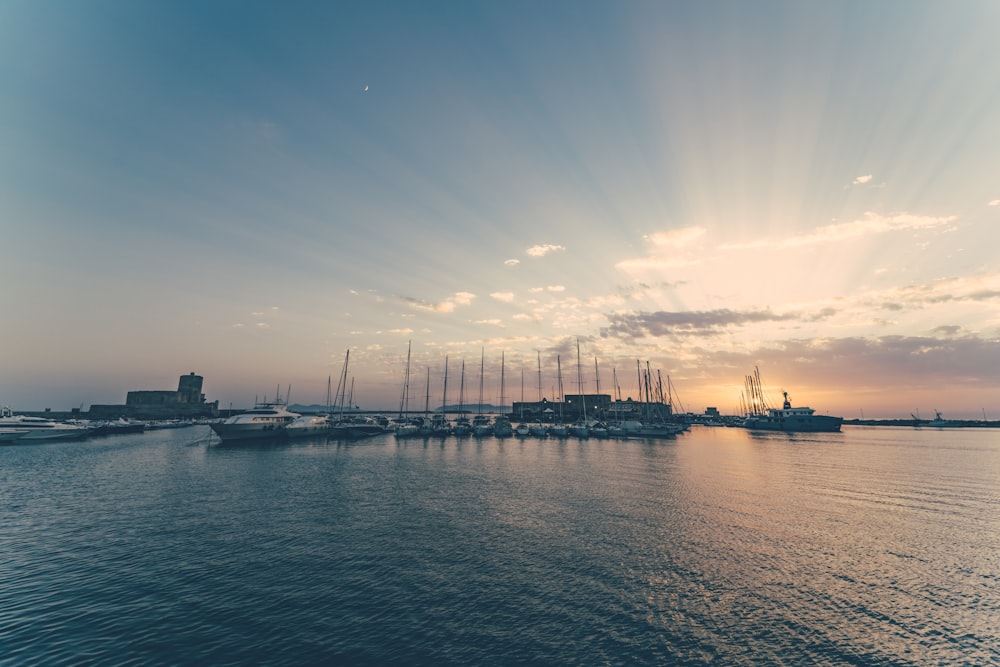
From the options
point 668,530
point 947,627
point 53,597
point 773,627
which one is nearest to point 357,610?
point 53,597

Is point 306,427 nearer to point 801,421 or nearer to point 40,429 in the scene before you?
point 40,429

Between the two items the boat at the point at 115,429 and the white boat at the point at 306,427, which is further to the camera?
the boat at the point at 115,429

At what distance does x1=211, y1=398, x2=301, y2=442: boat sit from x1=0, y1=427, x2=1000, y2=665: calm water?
45.7m

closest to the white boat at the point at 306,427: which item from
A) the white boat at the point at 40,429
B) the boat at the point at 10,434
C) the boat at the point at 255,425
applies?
the boat at the point at 255,425

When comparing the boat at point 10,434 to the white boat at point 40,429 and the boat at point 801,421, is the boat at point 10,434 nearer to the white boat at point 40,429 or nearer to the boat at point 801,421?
the white boat at point 40,429

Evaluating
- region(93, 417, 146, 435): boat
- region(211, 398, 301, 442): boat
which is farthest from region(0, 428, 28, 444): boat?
region(211, 398, 301, 442): boat

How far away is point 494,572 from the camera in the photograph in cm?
2320

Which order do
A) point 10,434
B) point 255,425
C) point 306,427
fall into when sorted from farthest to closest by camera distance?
point 306,427
point 255,425
point 10,434

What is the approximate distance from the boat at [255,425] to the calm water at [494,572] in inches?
1800

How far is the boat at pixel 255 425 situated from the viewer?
307ft

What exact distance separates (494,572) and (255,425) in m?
96.7

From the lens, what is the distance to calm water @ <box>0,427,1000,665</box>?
16.3 metres

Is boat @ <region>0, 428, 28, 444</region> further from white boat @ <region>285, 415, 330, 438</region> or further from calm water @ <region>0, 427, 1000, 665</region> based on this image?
A: calm water @ <region>0, 427, 1000, 665</region>

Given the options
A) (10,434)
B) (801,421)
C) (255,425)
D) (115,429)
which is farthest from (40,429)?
(801,421)
